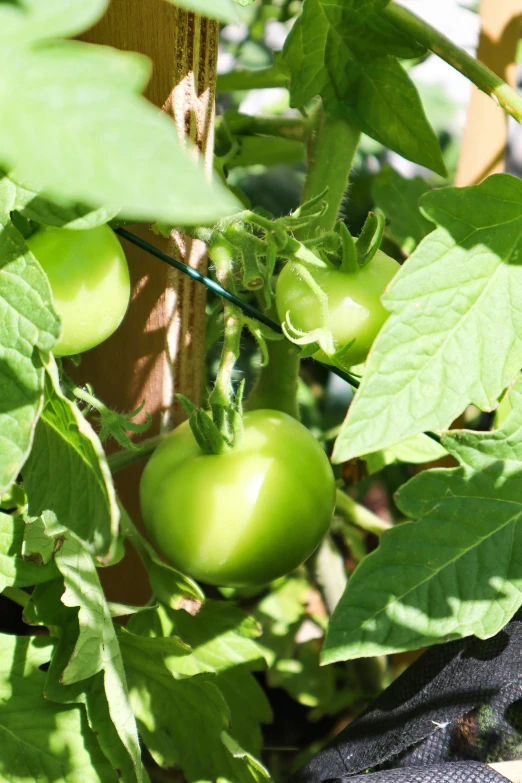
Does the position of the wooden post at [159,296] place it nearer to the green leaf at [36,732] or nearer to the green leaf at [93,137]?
the green leaf at [36,732]

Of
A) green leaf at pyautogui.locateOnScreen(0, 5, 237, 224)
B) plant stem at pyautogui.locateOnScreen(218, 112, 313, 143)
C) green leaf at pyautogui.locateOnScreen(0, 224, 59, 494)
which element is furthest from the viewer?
plant stem at pyautogui.locateOnScreen(218, 112, 313, 143)

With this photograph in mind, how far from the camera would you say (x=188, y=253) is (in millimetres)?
660

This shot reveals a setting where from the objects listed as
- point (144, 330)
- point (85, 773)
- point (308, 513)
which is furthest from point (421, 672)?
point (144, 330)

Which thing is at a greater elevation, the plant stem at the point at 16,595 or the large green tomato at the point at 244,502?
the large green tomato at the point at 244,502

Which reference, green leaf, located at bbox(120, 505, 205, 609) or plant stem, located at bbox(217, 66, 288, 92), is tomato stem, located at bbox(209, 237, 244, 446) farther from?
plant stem, located at bbox(217, 66, 288, 92)

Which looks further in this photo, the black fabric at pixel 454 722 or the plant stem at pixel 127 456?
the plant stem at pixel 127 456

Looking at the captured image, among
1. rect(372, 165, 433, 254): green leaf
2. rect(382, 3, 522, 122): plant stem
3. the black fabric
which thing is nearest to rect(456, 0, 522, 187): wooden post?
rect(372, 165, 433, 254): green leaf

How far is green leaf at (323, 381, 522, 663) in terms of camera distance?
1.73 ft

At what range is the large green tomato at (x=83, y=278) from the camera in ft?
1.57

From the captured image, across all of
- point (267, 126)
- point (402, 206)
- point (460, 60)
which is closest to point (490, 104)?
point (402, 206)

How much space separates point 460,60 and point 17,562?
0.50 meters

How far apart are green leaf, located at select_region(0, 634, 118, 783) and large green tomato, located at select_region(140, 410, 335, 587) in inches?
5.4

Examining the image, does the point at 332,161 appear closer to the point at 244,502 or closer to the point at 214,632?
the point at 244,502

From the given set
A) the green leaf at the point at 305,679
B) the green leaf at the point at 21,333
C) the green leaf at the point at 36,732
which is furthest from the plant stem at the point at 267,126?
the green leaf at the point at 305,679
